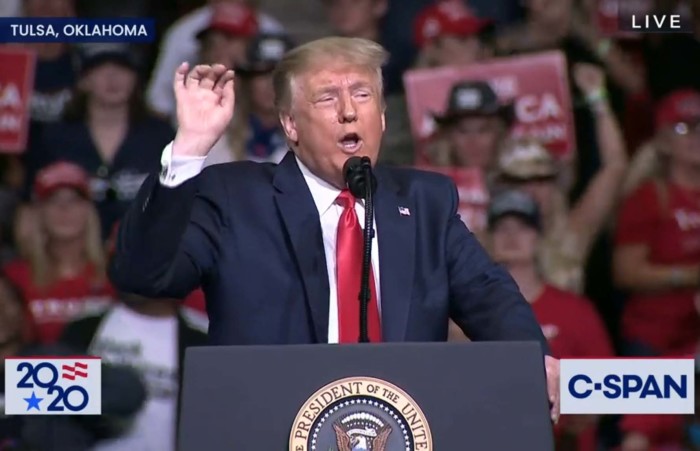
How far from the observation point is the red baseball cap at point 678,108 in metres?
4.82

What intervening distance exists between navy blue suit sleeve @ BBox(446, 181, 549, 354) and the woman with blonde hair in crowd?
226cm

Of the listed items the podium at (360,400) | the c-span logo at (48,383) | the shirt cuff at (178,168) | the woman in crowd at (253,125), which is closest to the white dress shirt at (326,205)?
the shirt cuff at (178,168)

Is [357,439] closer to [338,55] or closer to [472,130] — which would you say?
[338,55]

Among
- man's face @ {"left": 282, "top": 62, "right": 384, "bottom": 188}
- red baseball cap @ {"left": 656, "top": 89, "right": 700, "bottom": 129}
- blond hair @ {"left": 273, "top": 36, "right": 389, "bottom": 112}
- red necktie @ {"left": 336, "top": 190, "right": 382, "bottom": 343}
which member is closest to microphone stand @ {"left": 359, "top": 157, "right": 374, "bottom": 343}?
red necktie @ {"left": 336, "top": 190, "right": 382, "bottom": 343}

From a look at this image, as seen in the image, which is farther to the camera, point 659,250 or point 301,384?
point 659,250

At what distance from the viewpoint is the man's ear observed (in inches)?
110

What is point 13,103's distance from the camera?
4.81 meters

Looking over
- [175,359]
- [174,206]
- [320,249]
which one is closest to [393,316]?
[320,249]

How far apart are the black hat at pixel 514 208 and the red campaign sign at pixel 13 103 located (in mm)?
1558

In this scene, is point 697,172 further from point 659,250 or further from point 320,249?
point 320,249

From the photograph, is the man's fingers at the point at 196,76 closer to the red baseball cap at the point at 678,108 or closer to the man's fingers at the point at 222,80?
the man's fingers at the point at 222,80

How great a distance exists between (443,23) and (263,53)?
1.99ft

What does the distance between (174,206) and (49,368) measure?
2517 mm

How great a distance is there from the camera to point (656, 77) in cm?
484
